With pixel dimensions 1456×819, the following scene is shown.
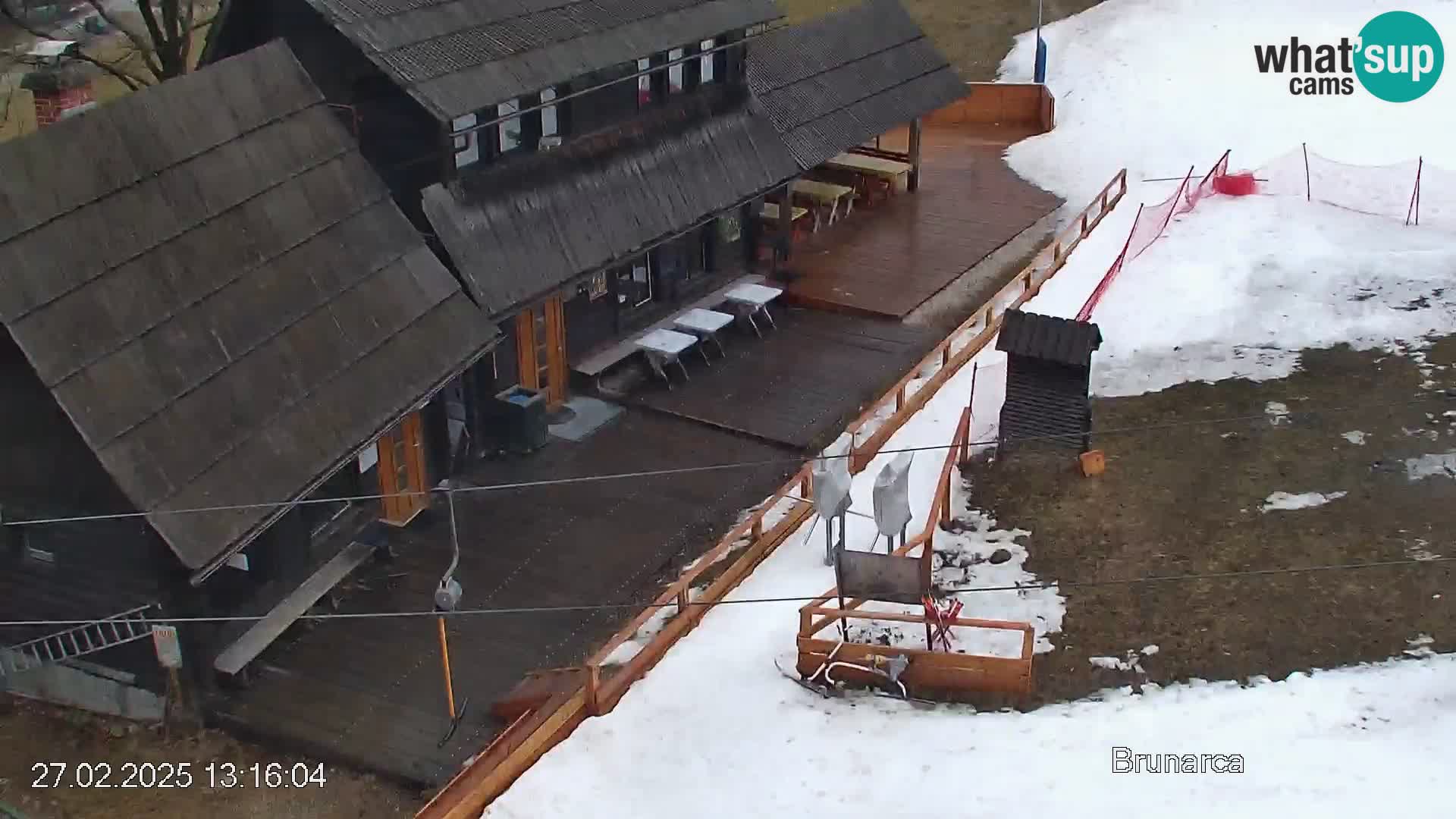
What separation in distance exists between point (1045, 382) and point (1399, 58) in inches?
929

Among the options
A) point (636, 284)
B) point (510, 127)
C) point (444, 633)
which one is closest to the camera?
point (444, 633)

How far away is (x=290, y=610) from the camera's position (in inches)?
623

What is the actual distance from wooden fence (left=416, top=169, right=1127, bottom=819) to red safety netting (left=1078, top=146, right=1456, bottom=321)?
4395mm

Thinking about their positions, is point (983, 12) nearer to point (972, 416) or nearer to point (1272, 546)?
point (972, 416)

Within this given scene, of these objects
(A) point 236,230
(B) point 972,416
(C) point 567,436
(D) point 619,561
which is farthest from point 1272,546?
(A) point 236,230

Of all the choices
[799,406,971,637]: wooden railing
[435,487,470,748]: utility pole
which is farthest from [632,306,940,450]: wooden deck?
[435,487,470,748]: utility pole

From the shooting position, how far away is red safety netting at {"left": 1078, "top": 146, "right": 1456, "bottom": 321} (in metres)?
26.9

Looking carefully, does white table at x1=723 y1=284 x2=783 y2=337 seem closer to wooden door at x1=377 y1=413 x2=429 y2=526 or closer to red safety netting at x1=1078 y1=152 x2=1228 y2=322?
red safety netting at x1=1078 y1=152 x2=1228 y2=322

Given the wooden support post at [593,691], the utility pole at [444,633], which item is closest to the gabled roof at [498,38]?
the utility pole at [444,633]

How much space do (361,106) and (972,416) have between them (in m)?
9.78

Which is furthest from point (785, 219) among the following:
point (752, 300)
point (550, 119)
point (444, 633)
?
point (444, 633)

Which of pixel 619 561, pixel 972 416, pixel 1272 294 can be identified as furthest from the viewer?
pixel 1272 294

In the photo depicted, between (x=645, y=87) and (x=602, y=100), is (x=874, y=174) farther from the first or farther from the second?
(x=602, y=100)

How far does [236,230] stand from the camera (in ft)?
51.7
